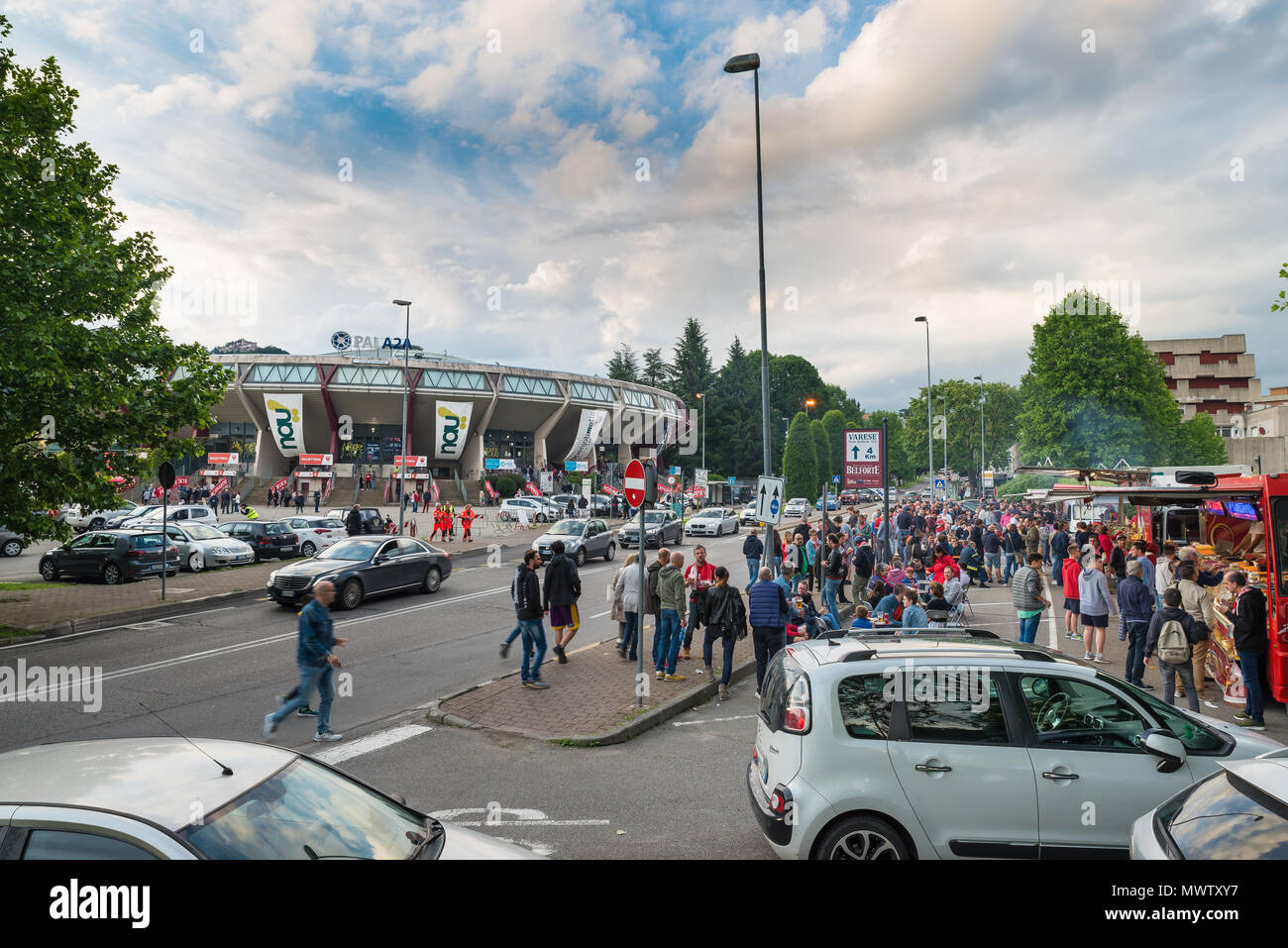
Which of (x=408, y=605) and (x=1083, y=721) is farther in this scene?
(x=408, y=605)

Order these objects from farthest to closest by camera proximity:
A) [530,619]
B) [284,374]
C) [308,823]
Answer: [284,374] < [530,619] < [308,823]

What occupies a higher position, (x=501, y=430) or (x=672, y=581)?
(x=501, y=430)

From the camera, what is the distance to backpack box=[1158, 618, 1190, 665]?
28.9 feet

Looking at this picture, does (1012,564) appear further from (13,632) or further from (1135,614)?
(13,632)

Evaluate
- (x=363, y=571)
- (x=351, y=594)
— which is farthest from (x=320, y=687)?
(x=363, y=571)

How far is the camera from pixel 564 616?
37.5ft

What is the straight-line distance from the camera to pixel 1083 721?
15.9 feet

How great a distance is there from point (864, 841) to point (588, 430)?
67978 mm

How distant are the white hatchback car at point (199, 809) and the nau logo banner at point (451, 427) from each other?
59.3 meters

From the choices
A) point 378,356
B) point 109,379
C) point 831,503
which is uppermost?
point 378,356

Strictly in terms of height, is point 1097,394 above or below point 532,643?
above

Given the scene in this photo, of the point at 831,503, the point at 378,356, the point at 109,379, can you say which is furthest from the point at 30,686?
the point at 831,503
